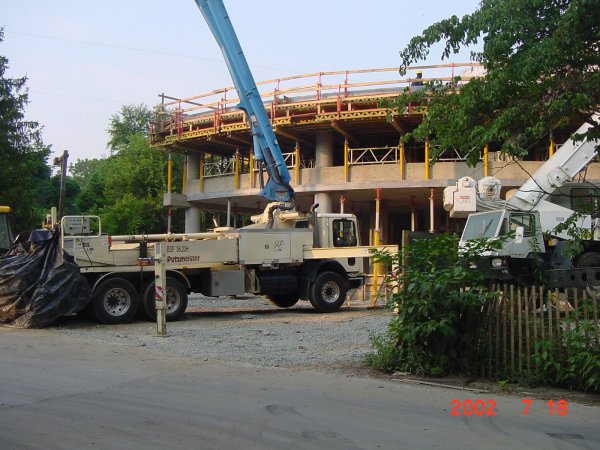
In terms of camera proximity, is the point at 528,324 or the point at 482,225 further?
A: the point at 482,225

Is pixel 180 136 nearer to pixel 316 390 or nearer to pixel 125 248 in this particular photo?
pixel 125 248

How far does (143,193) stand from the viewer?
45375 millimetres

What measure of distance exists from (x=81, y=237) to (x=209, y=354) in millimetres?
6063

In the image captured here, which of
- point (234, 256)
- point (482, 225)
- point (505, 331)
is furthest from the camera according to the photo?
point (234, 256)

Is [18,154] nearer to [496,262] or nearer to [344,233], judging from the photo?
[344,233]

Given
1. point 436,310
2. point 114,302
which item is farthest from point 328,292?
point 436,310

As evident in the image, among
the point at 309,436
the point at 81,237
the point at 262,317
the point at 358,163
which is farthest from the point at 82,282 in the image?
the point at 358,163

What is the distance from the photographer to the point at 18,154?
99.9ft

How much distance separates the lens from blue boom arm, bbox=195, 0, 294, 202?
70.5ft

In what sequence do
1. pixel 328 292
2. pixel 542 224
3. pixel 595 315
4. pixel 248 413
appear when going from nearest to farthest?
1. pixel 248 413
2. pixel 595 315
3. pixel 542 224
4. pixel 328 292

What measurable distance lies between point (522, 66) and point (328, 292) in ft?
36.4
